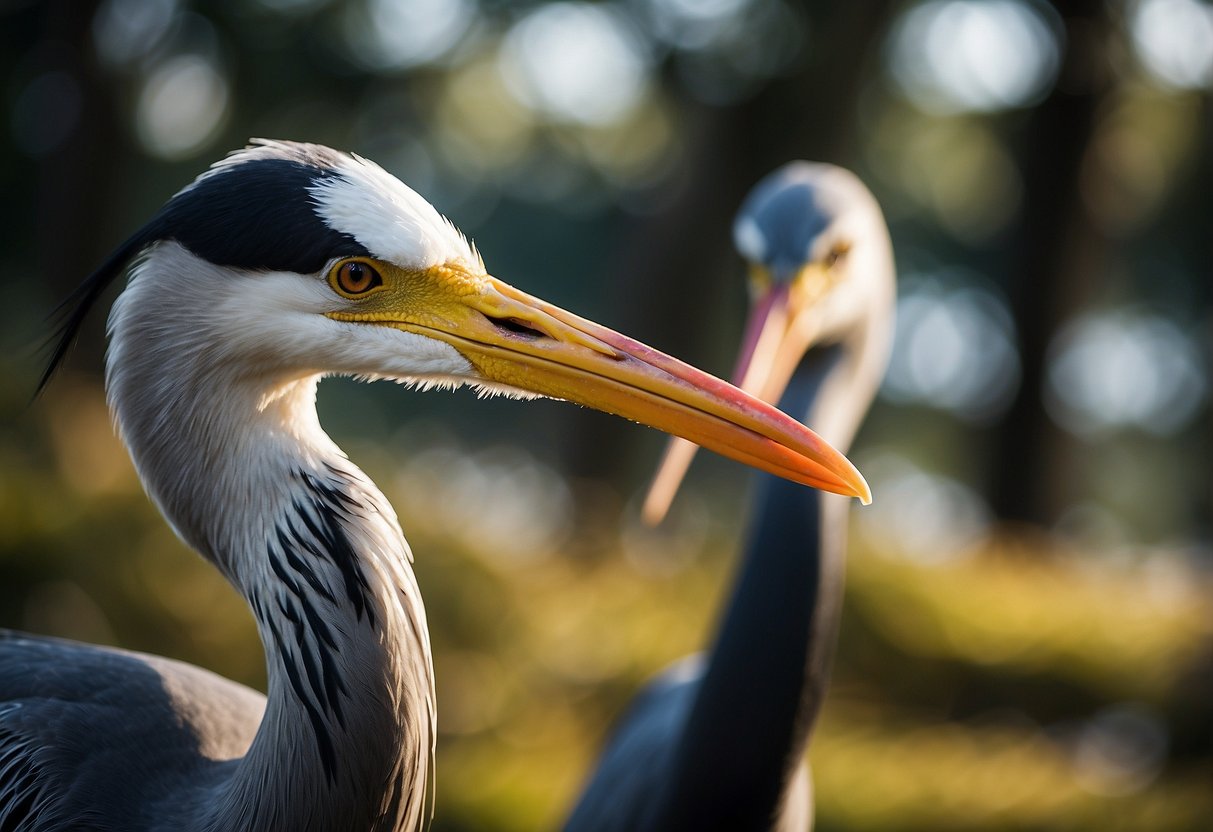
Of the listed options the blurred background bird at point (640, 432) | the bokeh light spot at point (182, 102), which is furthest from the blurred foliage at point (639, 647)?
the bokeh light spot at point (182, 102)

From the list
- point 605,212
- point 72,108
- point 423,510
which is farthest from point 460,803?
point 605,212

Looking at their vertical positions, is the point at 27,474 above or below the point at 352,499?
above

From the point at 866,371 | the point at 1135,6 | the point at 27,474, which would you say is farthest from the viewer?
the point at 1135,6

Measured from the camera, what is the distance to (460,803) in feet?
13.7

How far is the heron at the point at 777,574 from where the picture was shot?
267 cm

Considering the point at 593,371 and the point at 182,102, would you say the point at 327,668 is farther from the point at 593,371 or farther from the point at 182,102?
the point at 182,102

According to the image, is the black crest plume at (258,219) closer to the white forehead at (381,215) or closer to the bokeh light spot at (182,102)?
the white forehead at (381,215)

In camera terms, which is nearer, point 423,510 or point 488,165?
point 423,510

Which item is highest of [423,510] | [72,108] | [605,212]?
[605,212]

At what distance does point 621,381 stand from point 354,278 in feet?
1.48

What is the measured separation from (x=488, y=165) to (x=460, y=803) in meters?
14.2

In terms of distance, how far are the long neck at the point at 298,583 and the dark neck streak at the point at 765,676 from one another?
3.28ft

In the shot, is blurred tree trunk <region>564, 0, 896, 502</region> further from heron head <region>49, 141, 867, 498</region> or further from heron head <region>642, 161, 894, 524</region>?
heron head <region>49, 141, 867, 498</region>

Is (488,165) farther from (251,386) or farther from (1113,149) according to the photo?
(251,386)
